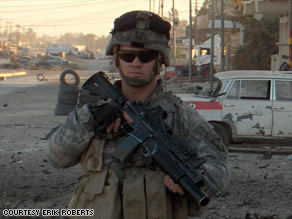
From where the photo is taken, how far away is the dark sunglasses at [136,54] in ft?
8.61

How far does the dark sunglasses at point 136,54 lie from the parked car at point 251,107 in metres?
6.80

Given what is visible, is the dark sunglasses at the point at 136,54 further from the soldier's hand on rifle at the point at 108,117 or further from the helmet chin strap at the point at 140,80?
the soldier's hand on rifle at the point at 108,117

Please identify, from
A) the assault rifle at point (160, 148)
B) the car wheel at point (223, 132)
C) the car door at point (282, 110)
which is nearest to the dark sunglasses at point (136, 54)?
the assault rifle at point (160, 148)

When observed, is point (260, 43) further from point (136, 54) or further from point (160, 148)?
point (160, 148)

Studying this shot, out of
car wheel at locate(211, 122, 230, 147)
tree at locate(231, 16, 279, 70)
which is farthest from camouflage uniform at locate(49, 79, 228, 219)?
tree at locate(231, 16, 279, 70)

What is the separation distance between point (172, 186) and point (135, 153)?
0.84ft

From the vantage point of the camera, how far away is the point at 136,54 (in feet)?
8.61

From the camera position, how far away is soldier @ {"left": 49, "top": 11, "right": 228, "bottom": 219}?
8.14ft

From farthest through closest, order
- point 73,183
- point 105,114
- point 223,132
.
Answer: point 223,132 < point 73,183 < point 105,114

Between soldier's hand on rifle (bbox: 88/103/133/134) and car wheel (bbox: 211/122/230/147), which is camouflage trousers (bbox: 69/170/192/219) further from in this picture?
car wheel (bbox: 211/122/230/147)

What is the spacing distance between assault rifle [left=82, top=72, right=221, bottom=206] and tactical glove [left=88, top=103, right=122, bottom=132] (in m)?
0.08

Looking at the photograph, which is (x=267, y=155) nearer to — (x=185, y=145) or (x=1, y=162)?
(x=1, y=162)

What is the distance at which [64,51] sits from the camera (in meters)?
98.5

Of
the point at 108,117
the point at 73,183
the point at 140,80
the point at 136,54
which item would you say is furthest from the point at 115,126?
the point at 73,183
